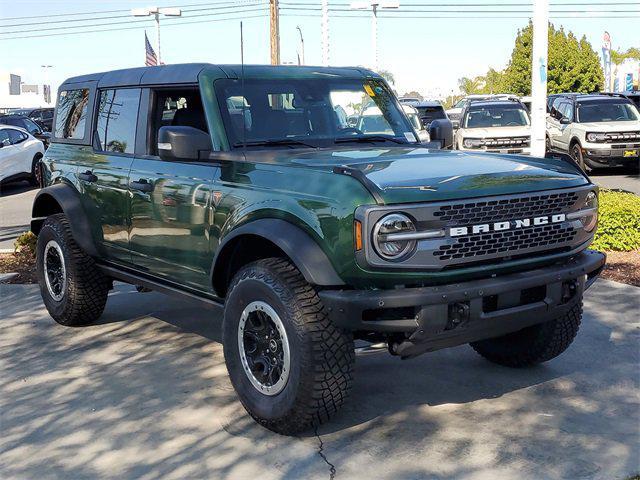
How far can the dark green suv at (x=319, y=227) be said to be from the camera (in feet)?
13.4

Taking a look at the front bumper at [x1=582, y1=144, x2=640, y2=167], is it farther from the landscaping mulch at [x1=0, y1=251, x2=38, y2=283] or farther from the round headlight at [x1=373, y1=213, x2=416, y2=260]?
the round headlight at [x1=373, y1=213, x2=416, y2=260]

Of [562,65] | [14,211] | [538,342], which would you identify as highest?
[562,65]

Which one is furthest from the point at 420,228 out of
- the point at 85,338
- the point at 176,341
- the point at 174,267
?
the point at 85,338

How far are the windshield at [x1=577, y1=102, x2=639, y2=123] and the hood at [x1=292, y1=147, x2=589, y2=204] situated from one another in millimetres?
15459

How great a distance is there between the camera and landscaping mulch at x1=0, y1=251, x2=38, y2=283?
8664 millimetres

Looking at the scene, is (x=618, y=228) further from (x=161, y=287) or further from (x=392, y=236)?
(x=392, y=236)

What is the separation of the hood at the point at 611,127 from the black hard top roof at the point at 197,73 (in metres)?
13.9

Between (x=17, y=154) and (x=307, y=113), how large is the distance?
15531mm

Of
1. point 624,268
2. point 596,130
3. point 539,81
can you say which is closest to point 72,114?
point 624,268

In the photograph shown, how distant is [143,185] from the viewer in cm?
557

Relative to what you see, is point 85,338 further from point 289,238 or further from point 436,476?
point 436,476

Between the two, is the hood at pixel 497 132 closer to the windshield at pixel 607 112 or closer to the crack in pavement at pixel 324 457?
the windshield at pixel 607 112

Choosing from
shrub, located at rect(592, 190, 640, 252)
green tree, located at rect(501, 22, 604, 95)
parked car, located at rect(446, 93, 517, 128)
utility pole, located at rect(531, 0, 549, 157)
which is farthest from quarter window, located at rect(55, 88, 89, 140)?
green tree, located at rect(501, 22, 604, 95)

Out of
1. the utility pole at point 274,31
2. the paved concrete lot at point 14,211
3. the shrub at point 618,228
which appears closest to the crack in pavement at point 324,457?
the shrub at point 618,228
